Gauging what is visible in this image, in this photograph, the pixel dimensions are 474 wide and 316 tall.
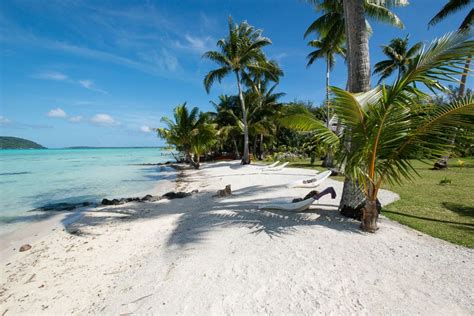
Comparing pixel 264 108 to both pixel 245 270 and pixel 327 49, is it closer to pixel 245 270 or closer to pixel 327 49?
pixel 327 49

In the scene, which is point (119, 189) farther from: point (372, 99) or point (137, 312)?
point (372, 99)

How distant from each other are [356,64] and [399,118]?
189cm

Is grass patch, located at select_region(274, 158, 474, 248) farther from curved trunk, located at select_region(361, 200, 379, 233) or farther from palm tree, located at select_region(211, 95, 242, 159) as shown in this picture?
palm tree, located at select_region(211, 95, 242, 159)

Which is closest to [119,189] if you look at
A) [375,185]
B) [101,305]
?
[101,305]

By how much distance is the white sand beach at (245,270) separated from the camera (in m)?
2.39

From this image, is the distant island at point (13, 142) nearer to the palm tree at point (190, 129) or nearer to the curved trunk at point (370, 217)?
the palm tree at point (190, 129)

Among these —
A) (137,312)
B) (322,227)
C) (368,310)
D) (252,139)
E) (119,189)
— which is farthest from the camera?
(252,139)

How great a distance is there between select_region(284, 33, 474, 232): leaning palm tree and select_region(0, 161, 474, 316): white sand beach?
36.9 inches

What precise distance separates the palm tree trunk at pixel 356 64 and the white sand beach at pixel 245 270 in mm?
372

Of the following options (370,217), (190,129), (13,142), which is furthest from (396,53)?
(13,142)

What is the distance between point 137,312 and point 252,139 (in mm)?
25286

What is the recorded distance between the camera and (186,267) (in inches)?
125

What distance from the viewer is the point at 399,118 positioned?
3352 millimetres

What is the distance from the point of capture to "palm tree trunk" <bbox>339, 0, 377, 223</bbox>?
463 cm
